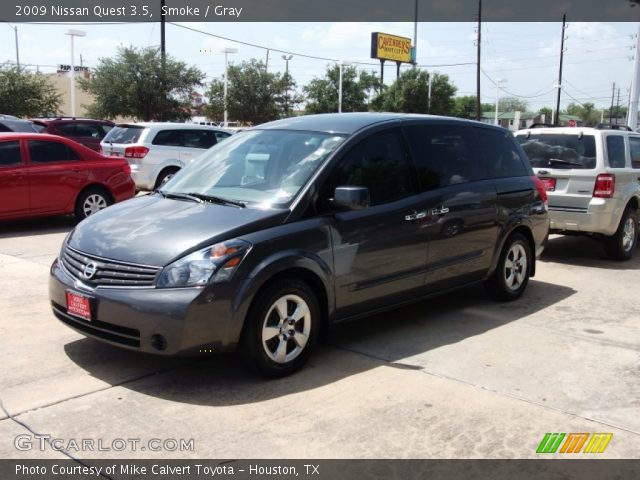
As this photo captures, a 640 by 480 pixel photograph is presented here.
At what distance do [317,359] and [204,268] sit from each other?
1302mm

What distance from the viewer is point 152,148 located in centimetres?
1405

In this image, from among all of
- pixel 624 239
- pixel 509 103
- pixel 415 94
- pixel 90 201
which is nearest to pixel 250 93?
pixel 415 94

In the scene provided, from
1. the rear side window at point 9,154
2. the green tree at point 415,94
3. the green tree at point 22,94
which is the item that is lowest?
the rear side window at point 9,154

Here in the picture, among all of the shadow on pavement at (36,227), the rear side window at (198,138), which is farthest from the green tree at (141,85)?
the shadow on pavement at (36,227)

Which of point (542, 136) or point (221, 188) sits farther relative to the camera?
point (542, 136)

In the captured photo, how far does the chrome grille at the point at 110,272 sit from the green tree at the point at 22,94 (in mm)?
28506

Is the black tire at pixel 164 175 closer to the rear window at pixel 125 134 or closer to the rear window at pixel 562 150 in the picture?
the rear window at pixel 125 134

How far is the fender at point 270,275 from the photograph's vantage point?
4.17 meters

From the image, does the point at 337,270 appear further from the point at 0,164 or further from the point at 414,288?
the point at 0,164

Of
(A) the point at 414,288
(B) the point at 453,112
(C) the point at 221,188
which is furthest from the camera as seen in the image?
(B) the point at 453,112

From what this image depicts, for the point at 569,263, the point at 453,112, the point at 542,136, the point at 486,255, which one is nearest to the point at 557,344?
the point at 486,255

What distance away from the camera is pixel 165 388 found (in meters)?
4.32
